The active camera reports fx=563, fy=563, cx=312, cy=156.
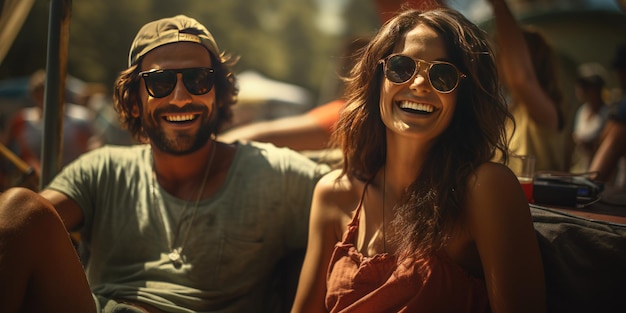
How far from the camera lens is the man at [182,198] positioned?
242cm

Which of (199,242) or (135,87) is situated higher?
(135,87)

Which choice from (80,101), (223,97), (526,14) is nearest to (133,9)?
(80,101)

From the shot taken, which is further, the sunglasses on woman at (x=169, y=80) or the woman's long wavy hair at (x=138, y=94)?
the woman's long wavy hair at (x=138, y=94)

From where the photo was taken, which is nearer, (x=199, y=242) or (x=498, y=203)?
(x=498, y=203)

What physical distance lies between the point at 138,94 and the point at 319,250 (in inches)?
43.1

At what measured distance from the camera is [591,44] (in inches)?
328

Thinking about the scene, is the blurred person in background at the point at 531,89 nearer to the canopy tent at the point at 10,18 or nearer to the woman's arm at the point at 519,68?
the woman's arm at the point at 519,68

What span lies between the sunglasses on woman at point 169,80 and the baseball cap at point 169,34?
12 centimetres

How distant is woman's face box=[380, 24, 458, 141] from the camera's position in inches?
77.4

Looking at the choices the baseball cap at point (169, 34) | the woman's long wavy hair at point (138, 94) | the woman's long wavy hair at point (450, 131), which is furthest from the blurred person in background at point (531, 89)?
the baseball cap at point (169, 34)

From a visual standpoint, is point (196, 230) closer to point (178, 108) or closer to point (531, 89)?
point (178, 108)

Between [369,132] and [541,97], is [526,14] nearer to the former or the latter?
[541,97]

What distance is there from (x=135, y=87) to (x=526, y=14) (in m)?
7.22

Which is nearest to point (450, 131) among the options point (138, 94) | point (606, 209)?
point (606, 209)
